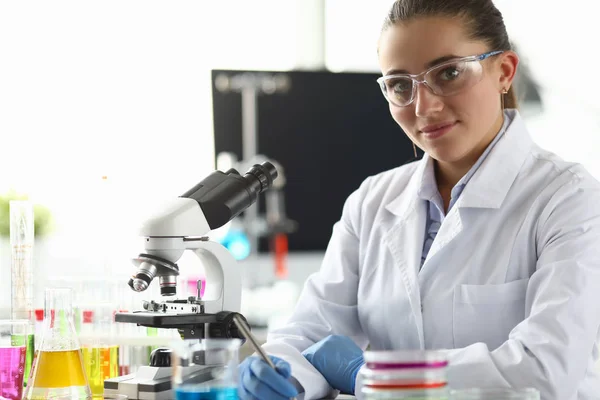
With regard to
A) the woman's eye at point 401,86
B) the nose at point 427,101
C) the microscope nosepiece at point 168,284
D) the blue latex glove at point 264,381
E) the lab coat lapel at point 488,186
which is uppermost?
the woman's eye at point 401,86

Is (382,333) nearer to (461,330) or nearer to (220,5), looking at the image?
(461,330)

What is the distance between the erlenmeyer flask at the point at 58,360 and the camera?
53.7 inches

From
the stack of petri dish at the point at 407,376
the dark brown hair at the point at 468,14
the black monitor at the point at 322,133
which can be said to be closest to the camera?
the stack of petri dish at the point at 407,376

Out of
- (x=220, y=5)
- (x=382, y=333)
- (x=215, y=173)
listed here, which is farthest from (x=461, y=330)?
(x=220, y=5)

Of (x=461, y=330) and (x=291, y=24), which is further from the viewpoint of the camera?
(x=291, y=24)

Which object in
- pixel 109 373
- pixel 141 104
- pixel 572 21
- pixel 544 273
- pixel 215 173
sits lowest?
pixel 109 373

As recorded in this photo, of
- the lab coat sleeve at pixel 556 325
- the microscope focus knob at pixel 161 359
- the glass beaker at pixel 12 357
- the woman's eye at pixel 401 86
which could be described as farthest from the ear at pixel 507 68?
the glass beaker at pixel 12 357

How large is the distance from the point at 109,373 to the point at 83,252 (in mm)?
2805

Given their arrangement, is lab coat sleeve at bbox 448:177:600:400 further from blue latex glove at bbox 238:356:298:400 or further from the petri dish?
the petri dish

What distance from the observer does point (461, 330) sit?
69.8 inches

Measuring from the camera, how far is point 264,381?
4.22 feet

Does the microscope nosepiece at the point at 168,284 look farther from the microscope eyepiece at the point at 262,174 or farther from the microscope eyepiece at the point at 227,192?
the microscope eyepiece at the point at 262,174

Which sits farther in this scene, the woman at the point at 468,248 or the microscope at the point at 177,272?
the woman at the point at 468,248

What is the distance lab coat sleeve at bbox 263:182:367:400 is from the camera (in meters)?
1.90
